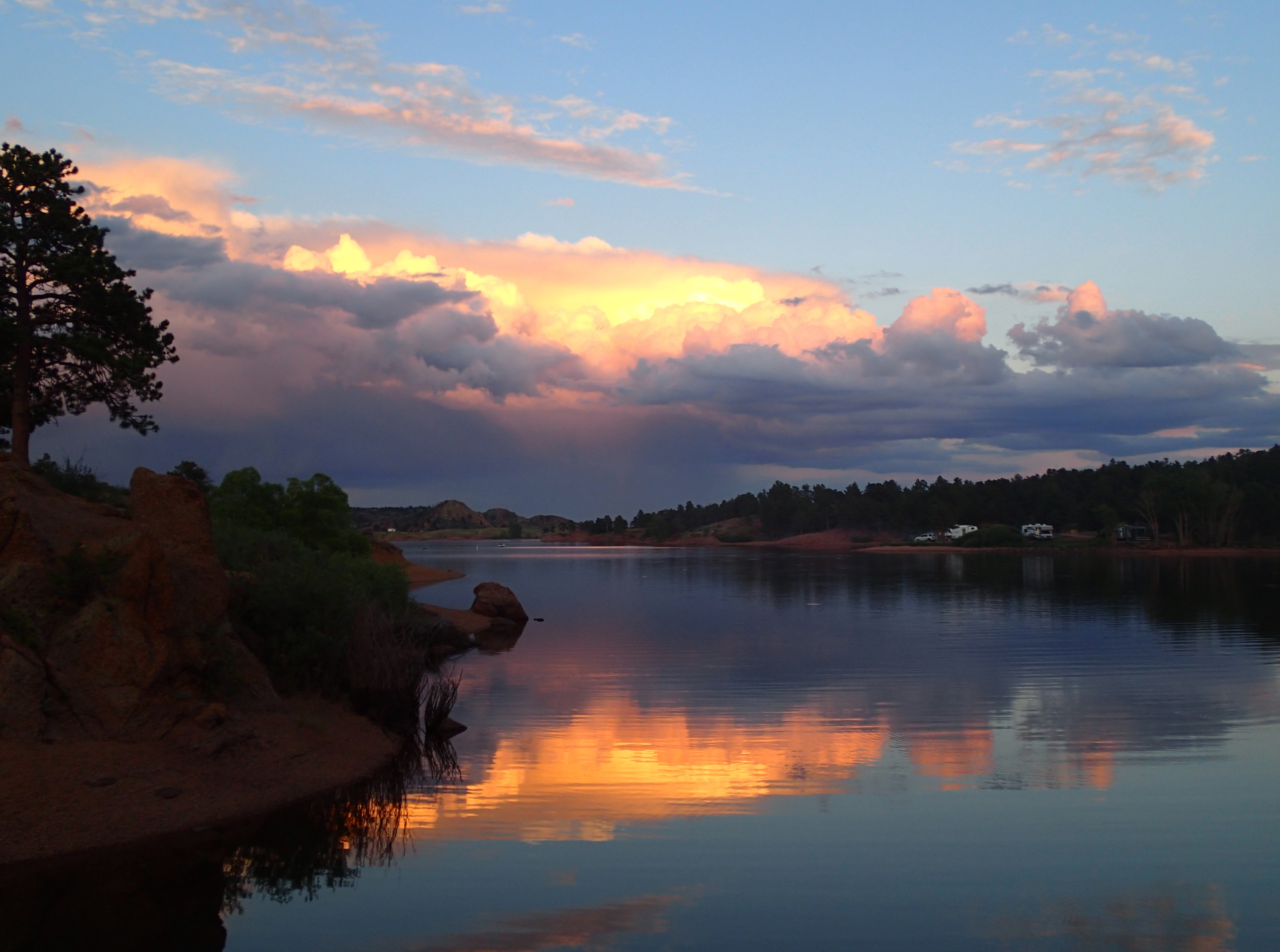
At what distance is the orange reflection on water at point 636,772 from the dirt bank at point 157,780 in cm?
204

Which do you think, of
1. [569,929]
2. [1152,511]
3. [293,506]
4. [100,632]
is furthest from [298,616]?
[1152,511]

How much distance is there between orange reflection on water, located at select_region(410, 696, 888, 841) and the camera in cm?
1319

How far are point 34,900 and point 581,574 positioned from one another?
87001 mm

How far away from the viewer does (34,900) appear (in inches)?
367

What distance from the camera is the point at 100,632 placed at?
12.5m

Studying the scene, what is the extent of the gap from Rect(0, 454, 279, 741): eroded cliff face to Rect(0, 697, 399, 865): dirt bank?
0.36 meters

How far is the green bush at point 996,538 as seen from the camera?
141875 mm

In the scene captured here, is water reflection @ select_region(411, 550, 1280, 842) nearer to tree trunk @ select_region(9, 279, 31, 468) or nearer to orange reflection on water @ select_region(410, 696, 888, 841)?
orange reflection on water @ select_region(410, 696, 888, 841)

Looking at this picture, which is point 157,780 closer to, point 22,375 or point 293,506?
point 22,375

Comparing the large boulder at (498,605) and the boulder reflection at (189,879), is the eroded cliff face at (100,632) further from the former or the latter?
the large boulder at (498,605)

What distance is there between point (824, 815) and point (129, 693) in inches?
380

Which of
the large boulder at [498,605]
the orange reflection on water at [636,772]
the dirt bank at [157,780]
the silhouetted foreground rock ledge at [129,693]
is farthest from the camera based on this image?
the large boulder at [498,605]

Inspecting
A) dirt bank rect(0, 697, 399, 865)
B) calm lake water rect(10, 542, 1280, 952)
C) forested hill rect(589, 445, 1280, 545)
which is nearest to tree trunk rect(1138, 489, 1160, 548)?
forested hill rect(589, 445, 1280, 545)

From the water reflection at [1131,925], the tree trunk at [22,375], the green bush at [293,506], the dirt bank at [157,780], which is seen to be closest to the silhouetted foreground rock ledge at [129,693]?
the dirt bank at [157,780]
